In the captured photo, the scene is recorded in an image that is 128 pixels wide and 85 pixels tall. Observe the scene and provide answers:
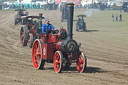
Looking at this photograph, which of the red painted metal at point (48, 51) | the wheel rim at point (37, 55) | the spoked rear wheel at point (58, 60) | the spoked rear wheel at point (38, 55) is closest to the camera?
the spoked rear wheel at point (58, 60)

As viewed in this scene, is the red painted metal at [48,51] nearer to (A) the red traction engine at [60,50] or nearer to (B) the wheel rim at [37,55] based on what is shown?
(A) the red traction engine at [60,50]

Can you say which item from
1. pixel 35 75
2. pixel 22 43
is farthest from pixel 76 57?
pixel 22 43

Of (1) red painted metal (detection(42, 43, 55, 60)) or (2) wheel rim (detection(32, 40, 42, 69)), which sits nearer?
(1) red painted metal (detection(42, 43, 55, 60))

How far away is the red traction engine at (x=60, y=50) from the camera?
383 inches

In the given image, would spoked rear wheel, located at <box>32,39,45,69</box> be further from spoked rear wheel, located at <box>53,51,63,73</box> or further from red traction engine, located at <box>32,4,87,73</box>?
spoked rear wheel, located at <box>53,51,63,73</box>

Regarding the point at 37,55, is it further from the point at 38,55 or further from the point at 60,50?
the point at 60,50

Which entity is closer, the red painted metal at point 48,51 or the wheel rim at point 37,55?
the red painted metal at point 48,51

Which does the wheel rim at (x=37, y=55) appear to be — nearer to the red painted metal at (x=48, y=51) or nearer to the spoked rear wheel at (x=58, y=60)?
the red painted metal at (x=48, y=51)

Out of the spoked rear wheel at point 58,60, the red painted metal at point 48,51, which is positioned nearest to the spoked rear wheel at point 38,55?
the red painted metal at point 48,51

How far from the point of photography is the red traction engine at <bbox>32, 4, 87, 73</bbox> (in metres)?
9.73

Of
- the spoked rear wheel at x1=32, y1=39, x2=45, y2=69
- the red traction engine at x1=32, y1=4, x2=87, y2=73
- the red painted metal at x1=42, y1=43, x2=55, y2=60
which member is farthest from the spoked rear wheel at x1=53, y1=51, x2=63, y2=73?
the spoked rear wheel at x1=32, y1=39, x2=45, y2=69

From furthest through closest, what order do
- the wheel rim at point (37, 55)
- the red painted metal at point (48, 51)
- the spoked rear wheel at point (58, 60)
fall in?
the wheel rim at point (37, 55), the red painted metal at point (48, 51), the spoked rear wheel at point (58, 60)

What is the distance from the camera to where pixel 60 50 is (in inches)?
398

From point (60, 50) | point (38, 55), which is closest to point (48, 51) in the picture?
point (60, 50)
